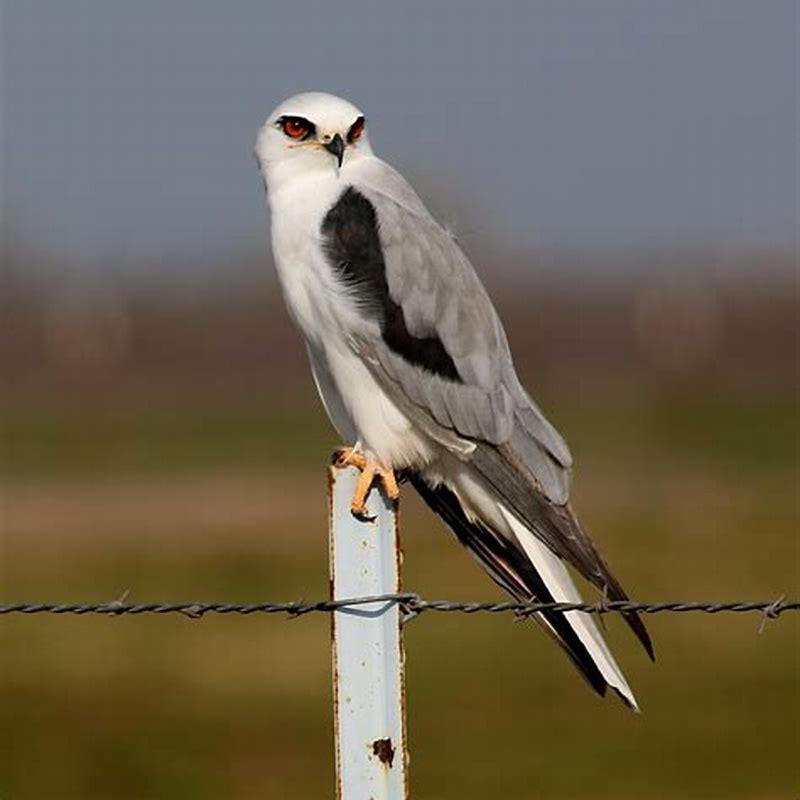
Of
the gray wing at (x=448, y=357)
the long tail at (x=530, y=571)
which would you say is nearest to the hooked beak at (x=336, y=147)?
the gray wing at (x=448, y=357)

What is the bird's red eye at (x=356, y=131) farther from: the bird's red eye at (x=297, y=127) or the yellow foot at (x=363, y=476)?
the yellow foot at (x=363, y=476)

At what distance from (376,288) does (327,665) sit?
947cm

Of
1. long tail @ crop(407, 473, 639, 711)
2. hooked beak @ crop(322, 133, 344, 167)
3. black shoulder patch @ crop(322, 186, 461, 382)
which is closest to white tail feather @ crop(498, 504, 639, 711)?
long tail @ crop(407, 473, 639, 711)

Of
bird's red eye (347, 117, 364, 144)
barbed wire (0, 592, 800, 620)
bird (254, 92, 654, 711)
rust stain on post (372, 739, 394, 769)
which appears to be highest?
bird's red eye (347, 117, 364, 144)

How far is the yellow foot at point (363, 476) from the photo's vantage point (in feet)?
16.0

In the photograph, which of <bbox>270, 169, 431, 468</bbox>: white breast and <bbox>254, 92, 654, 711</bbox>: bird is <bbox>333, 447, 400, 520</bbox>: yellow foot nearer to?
<bbox>254, 92, 654, 711</bbox>: bird

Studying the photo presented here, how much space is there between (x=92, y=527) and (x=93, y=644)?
8148 mm

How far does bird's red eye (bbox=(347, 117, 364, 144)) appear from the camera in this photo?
6595 millimetres

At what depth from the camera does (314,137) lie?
21.5 feet

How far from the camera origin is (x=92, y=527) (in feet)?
80.9

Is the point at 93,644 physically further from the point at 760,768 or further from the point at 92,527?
the point at 92,527

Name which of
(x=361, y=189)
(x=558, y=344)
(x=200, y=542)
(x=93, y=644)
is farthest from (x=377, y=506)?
(x=558, y=344)


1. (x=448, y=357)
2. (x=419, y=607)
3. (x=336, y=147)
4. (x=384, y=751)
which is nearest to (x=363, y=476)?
(x=419, y=607)

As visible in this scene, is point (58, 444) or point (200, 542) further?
point (58, 444)
